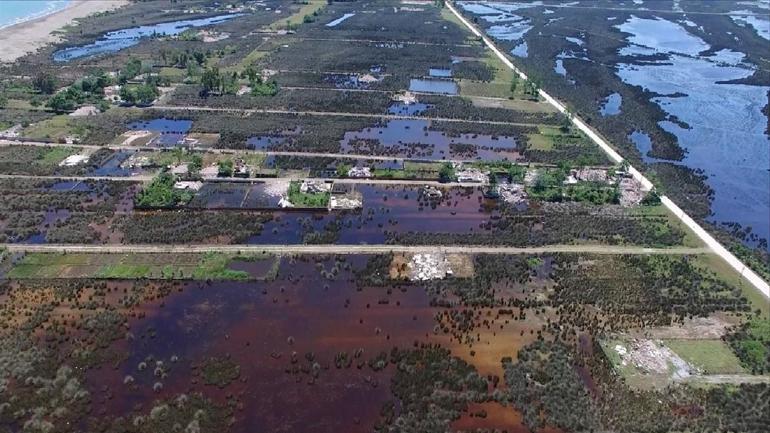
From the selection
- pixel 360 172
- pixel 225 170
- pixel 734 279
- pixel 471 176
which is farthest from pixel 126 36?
pixel 734 279

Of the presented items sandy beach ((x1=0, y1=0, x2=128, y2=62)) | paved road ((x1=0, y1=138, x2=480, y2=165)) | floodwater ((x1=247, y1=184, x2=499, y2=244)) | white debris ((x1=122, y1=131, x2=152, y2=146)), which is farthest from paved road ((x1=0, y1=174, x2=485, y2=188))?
sandy beach ((x1=0, y1=0, x2=128, y2=62))

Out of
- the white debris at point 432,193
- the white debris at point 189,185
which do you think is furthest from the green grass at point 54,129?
the white debris at point 432,193

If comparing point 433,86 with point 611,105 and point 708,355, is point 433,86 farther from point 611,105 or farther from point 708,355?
point 708,355

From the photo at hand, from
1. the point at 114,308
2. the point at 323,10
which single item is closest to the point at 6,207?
the point at 114,308

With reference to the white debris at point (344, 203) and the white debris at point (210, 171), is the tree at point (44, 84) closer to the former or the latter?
the white debris at point (210, 171)

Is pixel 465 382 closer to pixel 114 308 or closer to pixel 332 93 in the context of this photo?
pixel 114 308

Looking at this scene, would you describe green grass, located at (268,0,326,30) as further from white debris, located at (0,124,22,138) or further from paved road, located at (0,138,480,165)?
paved road, located at (0,138,480,165)
